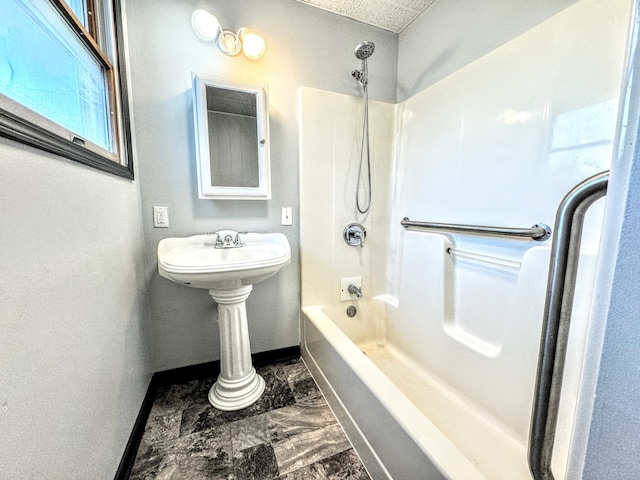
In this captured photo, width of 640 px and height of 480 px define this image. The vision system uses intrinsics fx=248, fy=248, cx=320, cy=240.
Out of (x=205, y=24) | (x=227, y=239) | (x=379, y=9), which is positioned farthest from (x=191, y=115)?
(x=379, y=9)

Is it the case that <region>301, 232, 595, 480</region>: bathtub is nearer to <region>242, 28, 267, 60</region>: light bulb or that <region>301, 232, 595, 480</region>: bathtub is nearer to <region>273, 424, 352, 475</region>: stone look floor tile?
<region>273, 424, 352, 475</region>: stone look floor tile

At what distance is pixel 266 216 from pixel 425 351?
1.23 meters

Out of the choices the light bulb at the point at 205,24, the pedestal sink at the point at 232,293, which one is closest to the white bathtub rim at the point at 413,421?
the pedestal sink at the point at 232,293

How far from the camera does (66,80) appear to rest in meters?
0.83

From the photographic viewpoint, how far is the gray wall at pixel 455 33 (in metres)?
1.08

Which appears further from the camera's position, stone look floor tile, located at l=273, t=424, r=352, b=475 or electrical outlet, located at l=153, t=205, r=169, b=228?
electrical outlet, located at l=153, t=205, r=169, b=228

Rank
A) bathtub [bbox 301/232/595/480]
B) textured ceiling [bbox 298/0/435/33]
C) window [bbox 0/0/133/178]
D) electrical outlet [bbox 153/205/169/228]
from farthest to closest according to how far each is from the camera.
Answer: textured ceiling [bbox 298/0/435/33] → electrical outlet [bbox 153/205/169/228] → bathtub [bbox 301/232/595/480] → window [bbox 0/0/133/178]

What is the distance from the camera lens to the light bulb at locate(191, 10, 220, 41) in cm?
126

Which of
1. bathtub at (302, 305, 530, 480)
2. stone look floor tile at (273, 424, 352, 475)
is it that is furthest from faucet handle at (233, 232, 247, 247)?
stone look floor tile at (273, 424, 352, 475)

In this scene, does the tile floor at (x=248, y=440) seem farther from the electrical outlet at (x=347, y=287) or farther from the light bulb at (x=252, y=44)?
the light bulb at (x=252, y=44)

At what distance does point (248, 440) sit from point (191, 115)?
5.39 feet

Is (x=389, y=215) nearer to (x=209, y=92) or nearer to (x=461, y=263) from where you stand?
(x=461, y=263)

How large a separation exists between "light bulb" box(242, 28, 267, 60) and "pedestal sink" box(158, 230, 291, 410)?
1.01m

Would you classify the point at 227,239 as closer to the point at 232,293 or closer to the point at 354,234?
the point at 232,293
